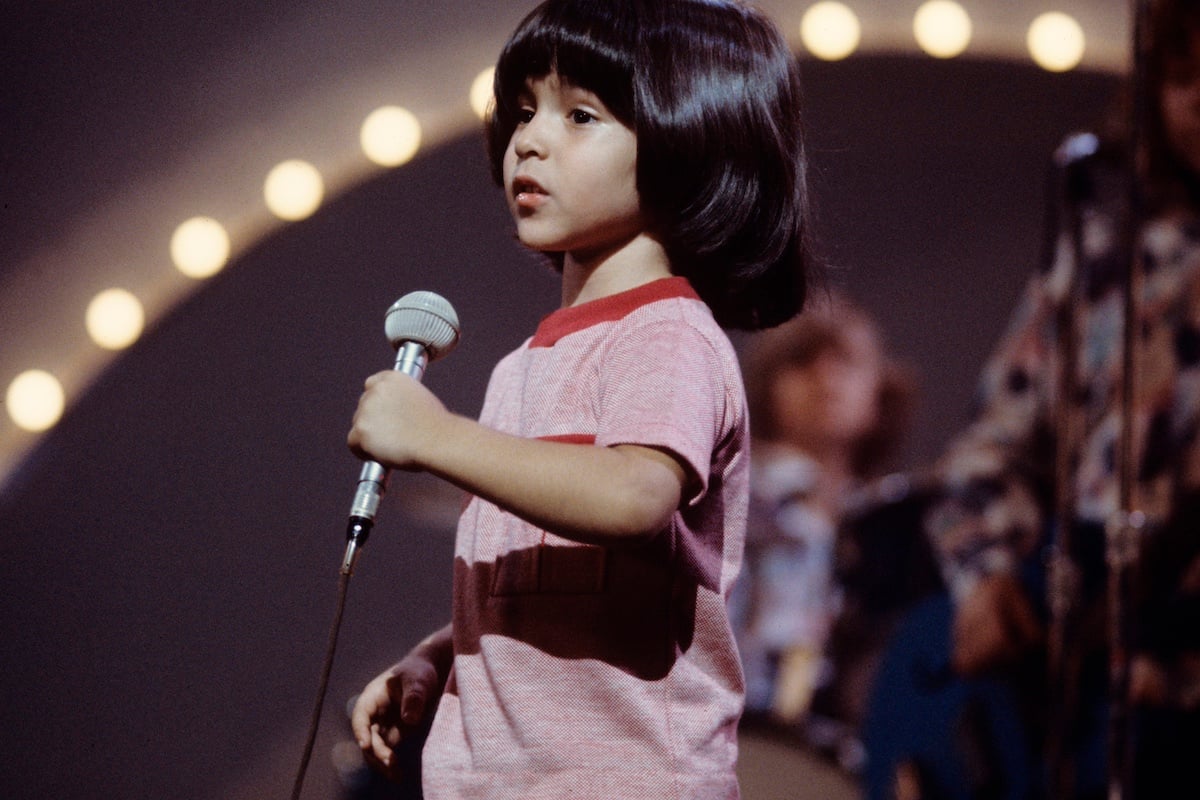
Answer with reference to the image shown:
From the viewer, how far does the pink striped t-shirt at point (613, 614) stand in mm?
659

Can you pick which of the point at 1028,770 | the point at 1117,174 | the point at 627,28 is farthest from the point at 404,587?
the point at 1117,174

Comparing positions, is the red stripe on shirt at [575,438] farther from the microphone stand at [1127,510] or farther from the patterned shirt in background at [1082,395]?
the patterned shirt in background at [1082,395]

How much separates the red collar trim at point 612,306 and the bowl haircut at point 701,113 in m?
0.04

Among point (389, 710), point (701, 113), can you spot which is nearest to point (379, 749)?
point (389, 710)

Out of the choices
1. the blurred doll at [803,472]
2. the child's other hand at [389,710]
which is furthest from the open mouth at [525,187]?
the blurred doll at [803,472]

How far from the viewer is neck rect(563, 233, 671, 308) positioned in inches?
31.0

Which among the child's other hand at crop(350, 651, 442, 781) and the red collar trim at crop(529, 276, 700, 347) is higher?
the red collar trim at crop(529, 276, 700, 347)

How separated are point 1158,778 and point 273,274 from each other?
4.19ft

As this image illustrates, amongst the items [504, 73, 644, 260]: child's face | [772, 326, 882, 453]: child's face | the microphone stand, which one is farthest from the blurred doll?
[504, 73, 644, 260]: child's face

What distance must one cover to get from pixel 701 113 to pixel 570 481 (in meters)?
0.29

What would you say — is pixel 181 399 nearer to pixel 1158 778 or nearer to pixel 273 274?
pixel 273 274

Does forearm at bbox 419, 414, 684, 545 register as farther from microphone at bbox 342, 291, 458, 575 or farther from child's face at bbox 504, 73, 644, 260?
child's face at bbox 504, 73, 644, 260

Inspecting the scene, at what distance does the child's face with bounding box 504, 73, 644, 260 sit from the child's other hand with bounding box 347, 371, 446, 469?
6.3 inches

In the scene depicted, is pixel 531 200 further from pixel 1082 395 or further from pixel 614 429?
pixel 1082 395
